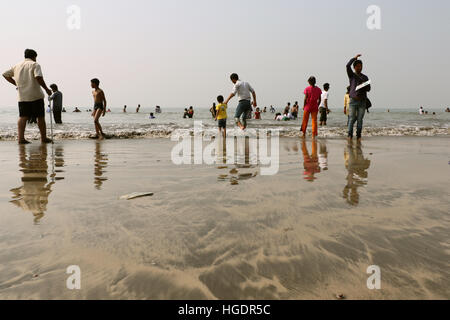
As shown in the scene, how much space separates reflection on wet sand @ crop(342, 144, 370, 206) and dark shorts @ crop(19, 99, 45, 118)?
7.09m

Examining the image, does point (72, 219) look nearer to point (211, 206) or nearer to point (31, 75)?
point (211, 206)

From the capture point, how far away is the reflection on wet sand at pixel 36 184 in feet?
7.57

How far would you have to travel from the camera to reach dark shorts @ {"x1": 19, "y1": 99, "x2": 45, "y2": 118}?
696 centimetres

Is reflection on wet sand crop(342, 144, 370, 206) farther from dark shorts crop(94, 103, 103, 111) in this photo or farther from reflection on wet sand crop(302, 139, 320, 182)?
dark shorts crop(94, 103, 103, 111)

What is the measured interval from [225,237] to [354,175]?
2.42 m

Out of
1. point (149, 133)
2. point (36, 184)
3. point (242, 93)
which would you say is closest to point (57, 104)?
point (149, 133)

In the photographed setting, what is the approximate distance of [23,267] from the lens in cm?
142

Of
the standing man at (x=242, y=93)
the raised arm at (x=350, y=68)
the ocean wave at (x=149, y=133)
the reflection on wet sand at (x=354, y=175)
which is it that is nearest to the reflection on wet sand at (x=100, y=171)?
the reflection on wet sand at (x=354, y=175)

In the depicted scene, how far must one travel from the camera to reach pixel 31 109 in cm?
700

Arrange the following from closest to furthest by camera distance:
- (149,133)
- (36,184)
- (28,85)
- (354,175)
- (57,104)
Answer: (36,184), (354,175), (28,85), (57,104), (149,133)

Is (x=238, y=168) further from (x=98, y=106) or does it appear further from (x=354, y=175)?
(x=98, y=106)

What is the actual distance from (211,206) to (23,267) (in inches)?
50.4

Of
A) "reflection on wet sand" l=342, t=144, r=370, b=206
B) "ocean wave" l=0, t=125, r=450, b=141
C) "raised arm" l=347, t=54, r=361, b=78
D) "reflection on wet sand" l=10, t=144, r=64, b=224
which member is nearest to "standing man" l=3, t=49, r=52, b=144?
"ocean wave" l=0, t=125, r=450, b=141
